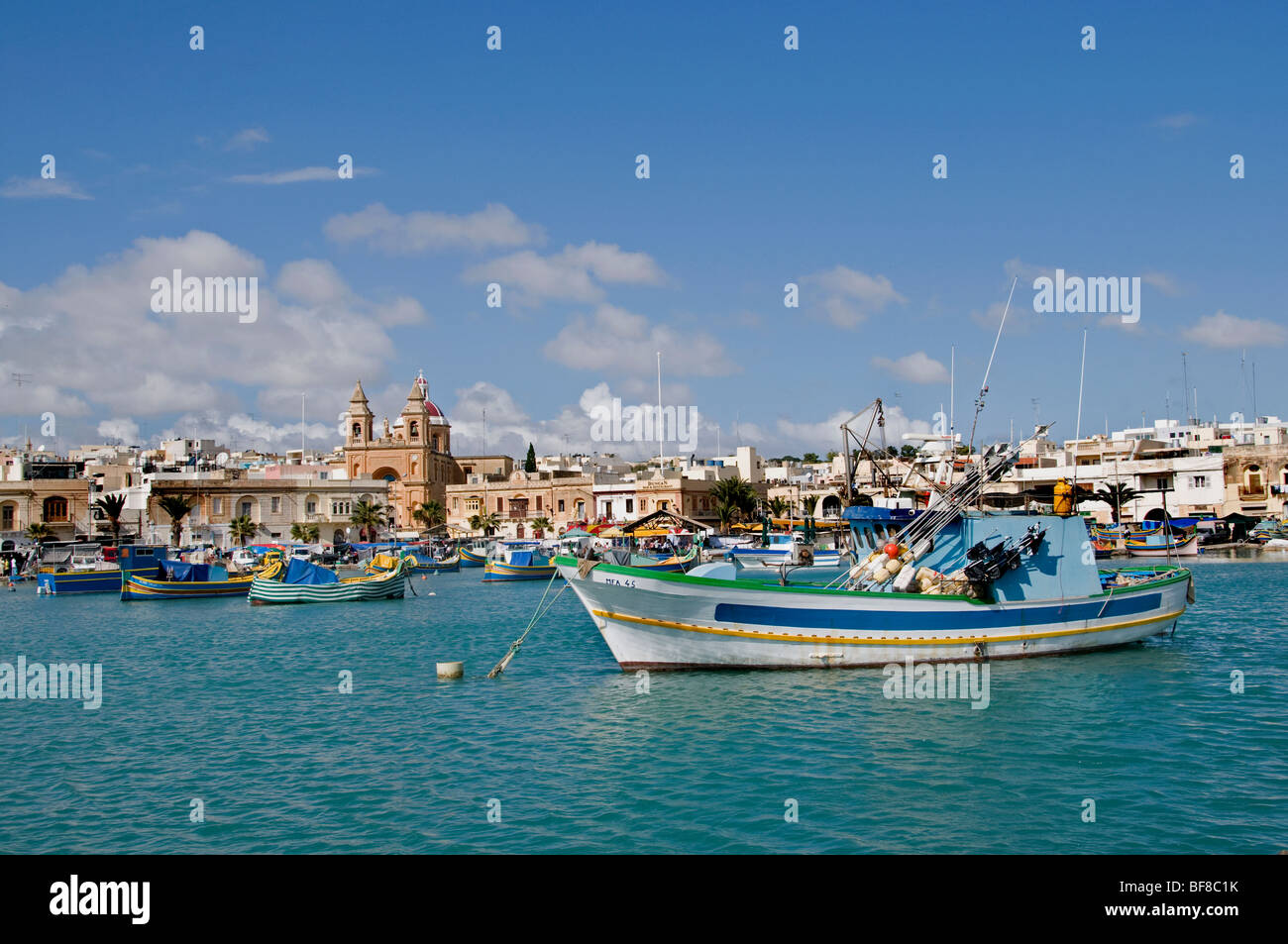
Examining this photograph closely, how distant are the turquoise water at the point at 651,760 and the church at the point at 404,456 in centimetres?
7381

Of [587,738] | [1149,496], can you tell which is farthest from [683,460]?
[587,738]

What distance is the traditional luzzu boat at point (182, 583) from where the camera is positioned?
4959 centimetres

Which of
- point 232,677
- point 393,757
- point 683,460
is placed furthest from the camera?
point 683,460

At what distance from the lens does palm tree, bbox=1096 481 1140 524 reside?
75.8 metres

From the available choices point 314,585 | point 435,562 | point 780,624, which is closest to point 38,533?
point 435,562

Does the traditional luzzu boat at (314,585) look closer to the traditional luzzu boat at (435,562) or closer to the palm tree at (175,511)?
the traditional luzzu boat at (435,562)

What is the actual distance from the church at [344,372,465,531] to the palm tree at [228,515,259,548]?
14914 millimetres

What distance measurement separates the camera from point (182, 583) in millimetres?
50031

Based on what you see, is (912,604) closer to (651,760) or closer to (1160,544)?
(651,760)

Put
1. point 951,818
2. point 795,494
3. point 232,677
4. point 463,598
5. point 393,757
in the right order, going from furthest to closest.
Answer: point 795,494 → point 463,598 → point 232,677 → point 393,757 → point 951,818

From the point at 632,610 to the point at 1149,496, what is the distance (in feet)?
234
